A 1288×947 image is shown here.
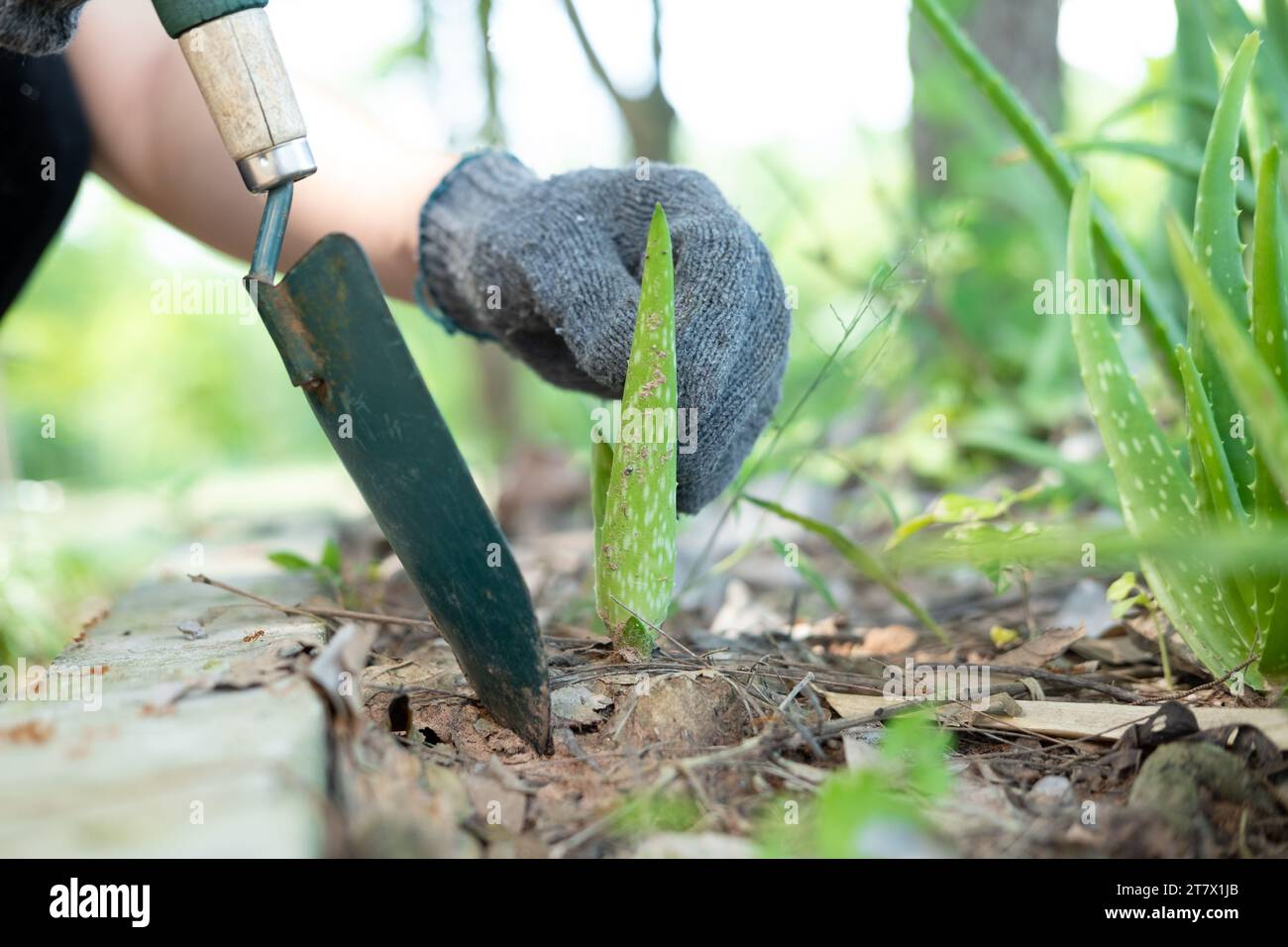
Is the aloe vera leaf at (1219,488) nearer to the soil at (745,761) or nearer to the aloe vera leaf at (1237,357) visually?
the soil at (745,761)

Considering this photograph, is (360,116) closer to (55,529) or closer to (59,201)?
(59,201)

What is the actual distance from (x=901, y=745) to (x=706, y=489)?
483mm

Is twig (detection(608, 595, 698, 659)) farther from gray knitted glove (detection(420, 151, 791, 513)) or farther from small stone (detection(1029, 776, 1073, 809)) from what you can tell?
small stone (detection(1029, 776, 1073, 809))

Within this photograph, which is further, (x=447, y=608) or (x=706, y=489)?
(x=706, y=489)

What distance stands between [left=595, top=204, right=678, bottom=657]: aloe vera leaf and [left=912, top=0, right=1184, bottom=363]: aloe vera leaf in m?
0.47

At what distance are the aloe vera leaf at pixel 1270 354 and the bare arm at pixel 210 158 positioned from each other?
2.89ft

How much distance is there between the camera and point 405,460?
79 centimetres

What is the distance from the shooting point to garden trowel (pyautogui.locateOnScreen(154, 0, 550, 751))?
0.77 metres

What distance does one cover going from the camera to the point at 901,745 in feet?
2.02

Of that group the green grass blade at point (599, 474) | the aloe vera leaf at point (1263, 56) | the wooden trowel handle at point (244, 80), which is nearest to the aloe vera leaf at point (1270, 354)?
the green grass blade at point (599, 474)

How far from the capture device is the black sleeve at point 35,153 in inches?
50.0
